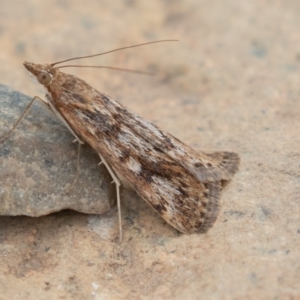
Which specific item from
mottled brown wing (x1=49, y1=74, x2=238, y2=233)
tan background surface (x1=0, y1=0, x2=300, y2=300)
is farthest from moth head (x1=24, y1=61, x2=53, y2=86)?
tan background surface (x1=0, y1=0, x2=300, y2=300)

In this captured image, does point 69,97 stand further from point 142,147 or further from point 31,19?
point 31,19

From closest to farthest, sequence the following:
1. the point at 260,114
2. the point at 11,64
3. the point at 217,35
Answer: the point at 260,114, the point at 11,64, the point at 217,35

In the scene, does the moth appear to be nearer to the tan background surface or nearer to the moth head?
the moth head

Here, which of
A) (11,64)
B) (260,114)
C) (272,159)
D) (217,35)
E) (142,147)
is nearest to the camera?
(142,147)

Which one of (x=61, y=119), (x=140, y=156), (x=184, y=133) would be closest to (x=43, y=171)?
(x=61, y=119)

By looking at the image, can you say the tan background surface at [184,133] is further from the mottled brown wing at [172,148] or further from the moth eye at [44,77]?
the moth eye at [44,77]

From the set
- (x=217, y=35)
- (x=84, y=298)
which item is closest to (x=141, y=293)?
(x=84, y=298)

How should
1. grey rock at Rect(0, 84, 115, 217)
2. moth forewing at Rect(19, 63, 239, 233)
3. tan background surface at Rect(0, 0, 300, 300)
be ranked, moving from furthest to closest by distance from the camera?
moth forewing at Rect(19, 63, 239, 233), grey rock at Rect(0, 84, 115, 217), tan background surface at Rect(0, 0, 300, 300)
